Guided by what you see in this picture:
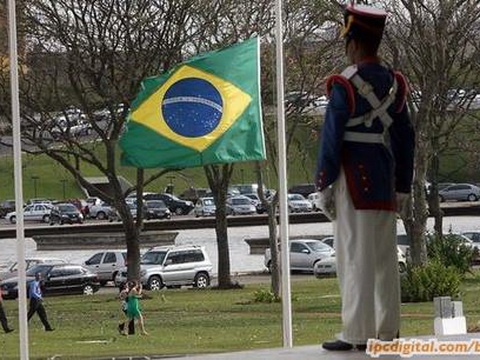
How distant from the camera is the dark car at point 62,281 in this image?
148 feet

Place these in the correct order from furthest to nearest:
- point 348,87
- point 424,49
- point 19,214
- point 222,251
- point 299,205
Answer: point 299,205
point 222,251
point 424,49
point 19,214
point 348,87

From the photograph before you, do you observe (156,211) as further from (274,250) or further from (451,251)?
(451,251)

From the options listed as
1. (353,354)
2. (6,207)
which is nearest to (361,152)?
(353,354)

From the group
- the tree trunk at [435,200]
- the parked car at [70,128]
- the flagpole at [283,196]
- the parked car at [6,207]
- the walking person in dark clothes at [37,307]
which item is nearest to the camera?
the flagpole at [283,196]

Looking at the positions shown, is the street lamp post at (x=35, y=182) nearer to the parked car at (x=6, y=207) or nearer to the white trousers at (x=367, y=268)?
the parked car at (x=6, y=207)

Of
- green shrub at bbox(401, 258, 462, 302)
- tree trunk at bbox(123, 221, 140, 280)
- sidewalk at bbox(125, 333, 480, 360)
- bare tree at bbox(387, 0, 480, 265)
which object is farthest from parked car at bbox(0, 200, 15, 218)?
sidewalk at bbox(125, 333, 480, 360)

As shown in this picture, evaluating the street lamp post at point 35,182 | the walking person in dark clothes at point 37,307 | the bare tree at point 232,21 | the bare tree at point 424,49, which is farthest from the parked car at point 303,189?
the walking person in dark clothes at point 37,307

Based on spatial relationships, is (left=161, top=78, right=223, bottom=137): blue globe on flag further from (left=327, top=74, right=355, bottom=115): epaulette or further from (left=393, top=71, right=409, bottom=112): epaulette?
(left=327, top=74, right=355, bottom=115): epaulette

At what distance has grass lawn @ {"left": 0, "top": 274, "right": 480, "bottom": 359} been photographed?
24.4m

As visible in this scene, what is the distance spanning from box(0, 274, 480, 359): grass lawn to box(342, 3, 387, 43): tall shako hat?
12.3 m

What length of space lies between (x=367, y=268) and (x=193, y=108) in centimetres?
839

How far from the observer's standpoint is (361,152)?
329 inches

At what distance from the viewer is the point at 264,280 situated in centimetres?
4903

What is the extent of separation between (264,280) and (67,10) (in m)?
14.3
